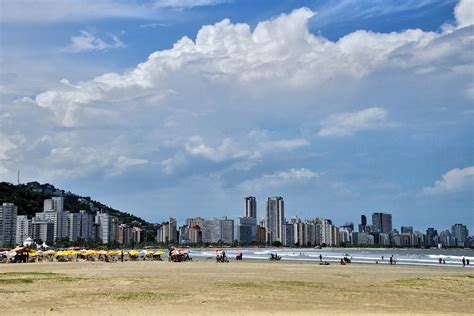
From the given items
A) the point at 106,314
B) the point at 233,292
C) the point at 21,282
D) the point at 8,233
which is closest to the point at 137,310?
the point at 106,314

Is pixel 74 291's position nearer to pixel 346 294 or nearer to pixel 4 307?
pixel 4 307

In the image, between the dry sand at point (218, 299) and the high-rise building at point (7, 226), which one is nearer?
the dry sand at point (218, 299)

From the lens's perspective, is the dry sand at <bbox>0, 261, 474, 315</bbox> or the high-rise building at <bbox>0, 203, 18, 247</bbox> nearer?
the dry sand at <bbox>0, 261, 474, 315</bbox>

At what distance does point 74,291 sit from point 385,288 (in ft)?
58.4

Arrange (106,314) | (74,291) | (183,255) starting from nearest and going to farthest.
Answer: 1. (106,314)
2. (74,291)
3. (183,255)

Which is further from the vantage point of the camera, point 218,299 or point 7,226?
point 7,226

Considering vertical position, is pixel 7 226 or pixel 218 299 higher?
pixel 7 226

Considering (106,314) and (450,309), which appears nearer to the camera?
(106,314)

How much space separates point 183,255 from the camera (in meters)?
76.9

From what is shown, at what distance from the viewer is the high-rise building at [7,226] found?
7584 inches

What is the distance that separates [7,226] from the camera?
19638 centimetres

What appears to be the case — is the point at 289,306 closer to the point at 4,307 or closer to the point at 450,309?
the point at 450,309

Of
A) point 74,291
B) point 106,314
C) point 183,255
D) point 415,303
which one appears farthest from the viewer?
point 183,255

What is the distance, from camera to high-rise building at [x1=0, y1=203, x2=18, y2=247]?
632ft
